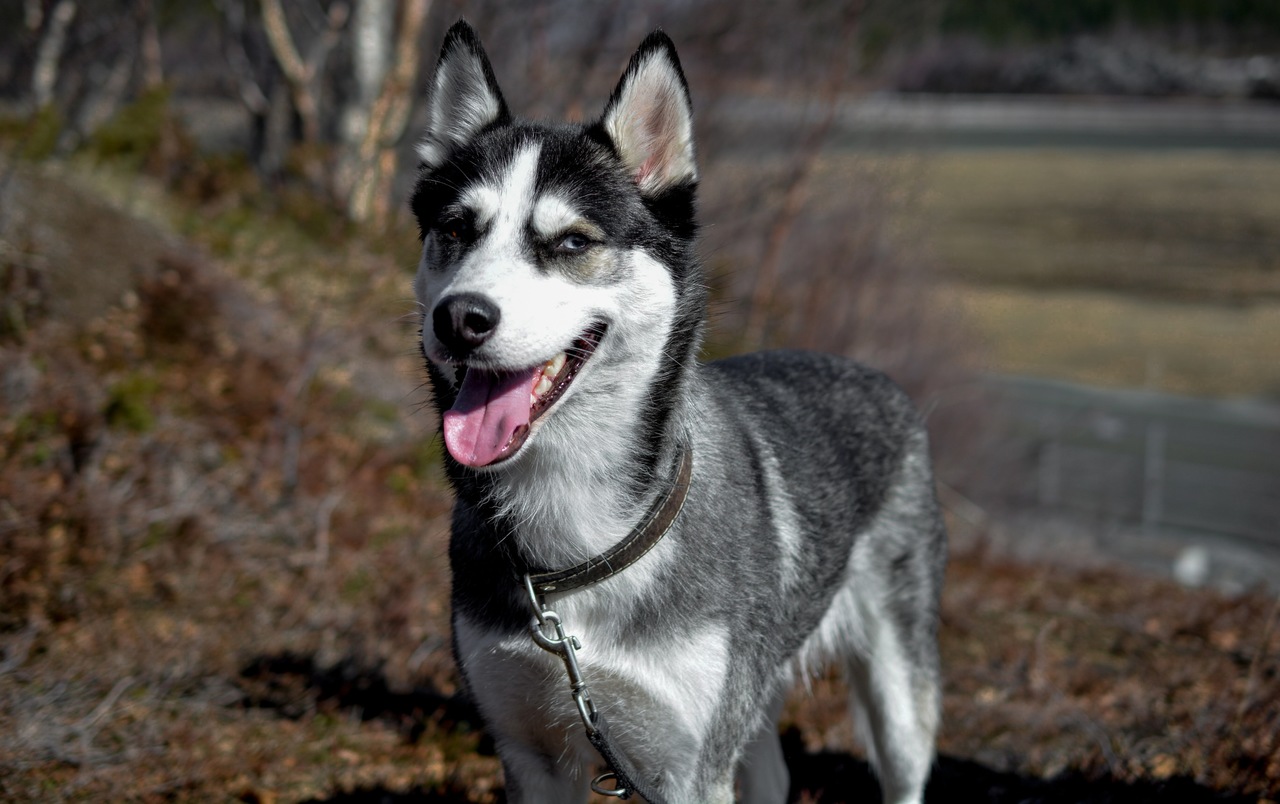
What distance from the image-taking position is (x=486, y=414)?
9.88ft

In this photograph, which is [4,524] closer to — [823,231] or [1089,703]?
[1089,703]

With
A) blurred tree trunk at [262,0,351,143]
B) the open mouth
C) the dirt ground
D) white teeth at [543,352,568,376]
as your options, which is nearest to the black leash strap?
the open mouth

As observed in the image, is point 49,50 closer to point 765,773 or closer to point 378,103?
point 378,103

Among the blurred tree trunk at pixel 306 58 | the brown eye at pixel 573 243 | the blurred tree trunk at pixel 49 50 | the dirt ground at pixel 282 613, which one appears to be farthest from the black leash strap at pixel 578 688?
the blurred tree trunk at pixel 306 58

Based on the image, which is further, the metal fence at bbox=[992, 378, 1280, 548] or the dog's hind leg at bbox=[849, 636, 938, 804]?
the metal fence at bbox=[992, 378, 1280, 548]

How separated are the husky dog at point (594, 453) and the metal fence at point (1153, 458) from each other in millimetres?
16364

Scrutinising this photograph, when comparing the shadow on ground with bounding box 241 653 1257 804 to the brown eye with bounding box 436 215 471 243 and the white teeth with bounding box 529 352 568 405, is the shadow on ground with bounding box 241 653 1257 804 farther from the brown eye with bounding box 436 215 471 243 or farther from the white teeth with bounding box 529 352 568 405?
the brown eye with bounding box 436 215 471 243

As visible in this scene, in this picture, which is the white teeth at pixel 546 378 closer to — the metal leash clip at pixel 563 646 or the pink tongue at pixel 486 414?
the pink tongue at pixel 486 414

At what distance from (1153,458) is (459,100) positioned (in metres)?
18.2

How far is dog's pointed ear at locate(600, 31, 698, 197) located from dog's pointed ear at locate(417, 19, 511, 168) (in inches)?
17.0

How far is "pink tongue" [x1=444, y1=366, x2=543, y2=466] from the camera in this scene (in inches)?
116

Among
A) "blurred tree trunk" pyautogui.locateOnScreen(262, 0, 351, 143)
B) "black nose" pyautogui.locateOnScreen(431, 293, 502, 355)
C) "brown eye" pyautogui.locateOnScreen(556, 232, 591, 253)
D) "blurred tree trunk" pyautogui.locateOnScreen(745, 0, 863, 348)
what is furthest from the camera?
"blurred tree trunk" pyautogui.locateOnScreen(745, 0, 863, 348)

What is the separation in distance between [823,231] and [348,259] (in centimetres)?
1011

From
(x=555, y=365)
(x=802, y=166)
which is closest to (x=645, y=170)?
(x=555, y=365)
